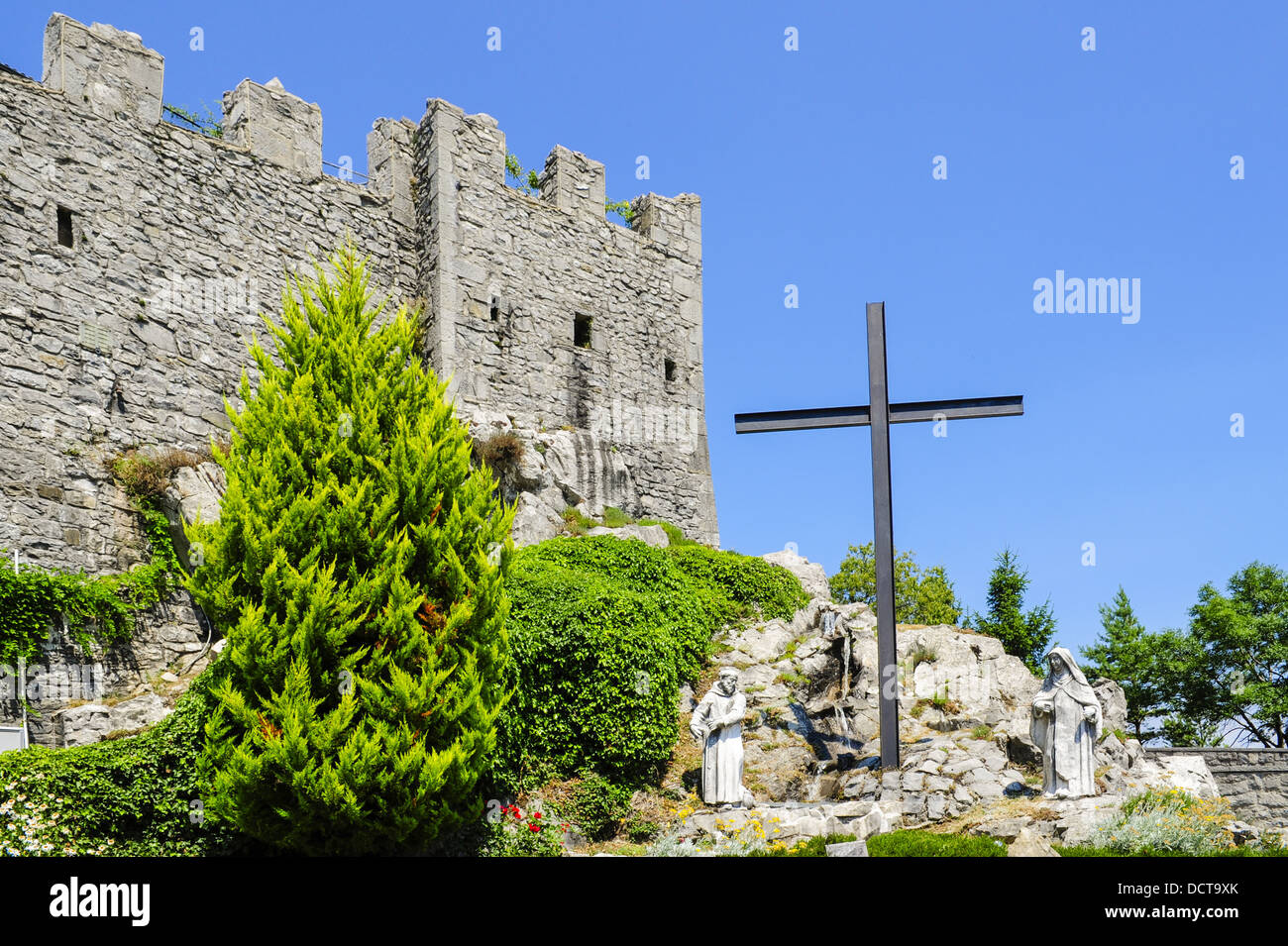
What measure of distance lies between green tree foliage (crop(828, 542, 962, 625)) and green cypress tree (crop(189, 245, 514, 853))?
1873cm

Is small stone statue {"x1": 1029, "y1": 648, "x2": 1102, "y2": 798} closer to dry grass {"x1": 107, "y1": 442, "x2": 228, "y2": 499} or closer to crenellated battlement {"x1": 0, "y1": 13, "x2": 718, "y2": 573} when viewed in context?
crenellated battlement {"x1": 0, "y1": 13, "x2": 718, "y2": 573}

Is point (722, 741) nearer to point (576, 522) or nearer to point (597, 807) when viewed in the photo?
point (597, 807)

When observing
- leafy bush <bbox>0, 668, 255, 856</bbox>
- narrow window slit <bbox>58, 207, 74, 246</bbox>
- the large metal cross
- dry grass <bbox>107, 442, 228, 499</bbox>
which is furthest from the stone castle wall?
narrow window slit <bbox>58, 207, 74, 246</bbox>

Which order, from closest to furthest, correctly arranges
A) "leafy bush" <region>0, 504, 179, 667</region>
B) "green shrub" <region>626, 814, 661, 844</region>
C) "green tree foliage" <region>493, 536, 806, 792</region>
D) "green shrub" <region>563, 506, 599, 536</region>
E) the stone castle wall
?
"green shrub" <region>626, 814, 661, 844</region> → "green tree foliage" <region>493, 536, 806, 792</region> → "leafy bush" <region>0, 504, 179, 667</region> → the stone castle wall → "green shrub" <region>563, 506, 599, 536</region>

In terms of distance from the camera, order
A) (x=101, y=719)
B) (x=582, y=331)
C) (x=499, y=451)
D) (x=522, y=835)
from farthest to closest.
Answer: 1. (x=582, y=331)
2. (x=499, y=451)
3. (x=101, y=719)
4. (x=522, y=835)

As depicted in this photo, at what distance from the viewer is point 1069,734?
40.5 feet

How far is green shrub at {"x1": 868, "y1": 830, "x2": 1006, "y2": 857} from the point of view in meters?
10.3

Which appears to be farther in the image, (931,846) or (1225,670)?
(1225,670)

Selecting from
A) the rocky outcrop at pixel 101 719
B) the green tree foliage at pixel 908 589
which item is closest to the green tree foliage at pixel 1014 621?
the green tree foliage at pixel 908 589

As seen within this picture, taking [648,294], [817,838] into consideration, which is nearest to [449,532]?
[817,838]

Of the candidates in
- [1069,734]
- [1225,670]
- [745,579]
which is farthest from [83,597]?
[1225,670]

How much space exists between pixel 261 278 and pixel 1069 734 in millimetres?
14210
